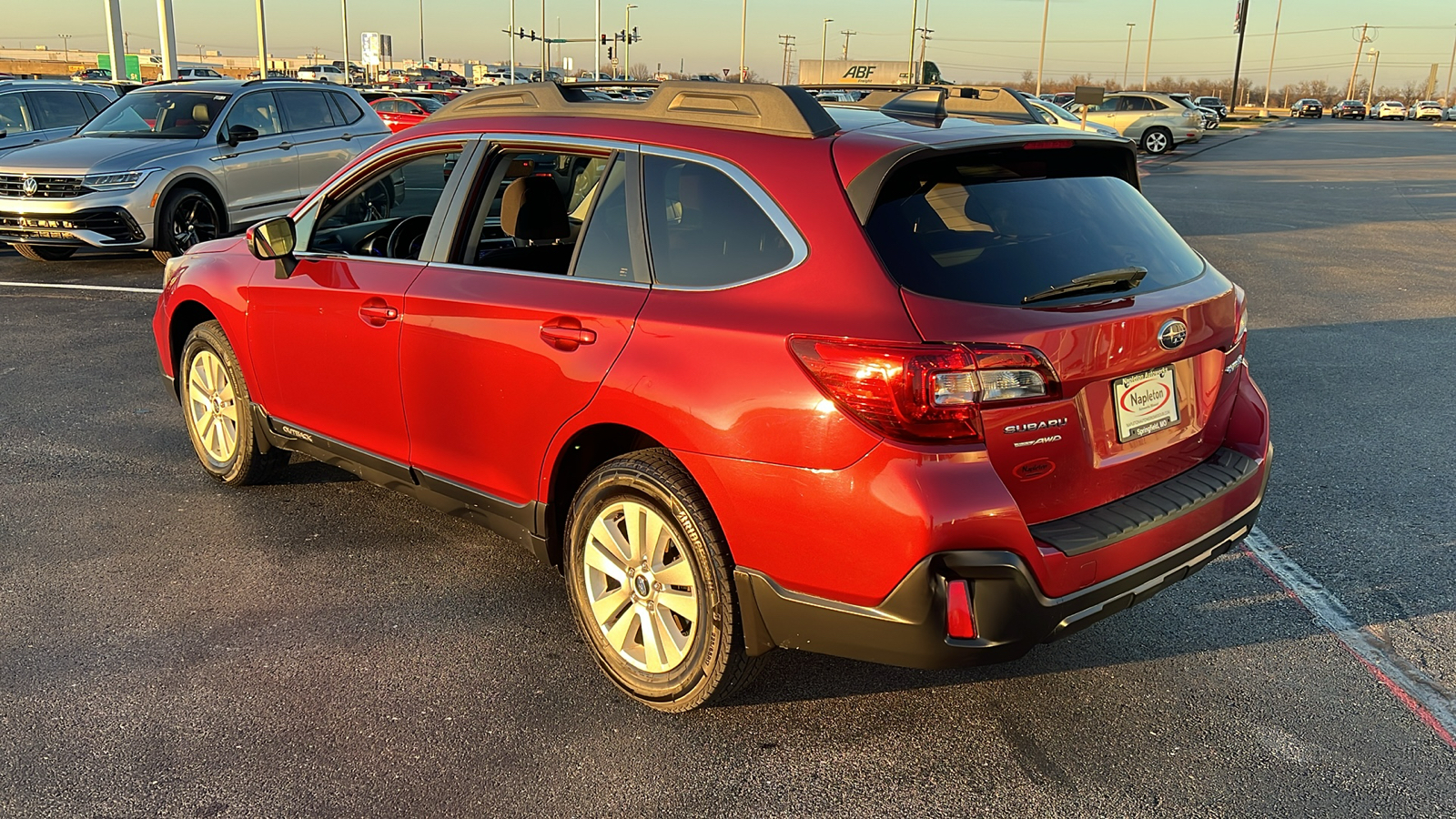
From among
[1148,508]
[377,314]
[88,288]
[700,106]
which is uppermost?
[700,106]

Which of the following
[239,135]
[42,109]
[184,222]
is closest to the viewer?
[184,222]

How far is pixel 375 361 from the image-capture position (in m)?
4.24

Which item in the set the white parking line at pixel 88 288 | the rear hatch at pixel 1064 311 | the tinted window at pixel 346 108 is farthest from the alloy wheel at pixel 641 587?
the tinted window at pixel 346 108

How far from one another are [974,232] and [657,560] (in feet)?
4.33

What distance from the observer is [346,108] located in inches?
550

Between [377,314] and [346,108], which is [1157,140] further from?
[377,314]

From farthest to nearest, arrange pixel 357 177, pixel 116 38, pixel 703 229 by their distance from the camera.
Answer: pixel 116 38
pixel 357 177
pixel 703 229

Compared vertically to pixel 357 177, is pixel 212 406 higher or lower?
lower

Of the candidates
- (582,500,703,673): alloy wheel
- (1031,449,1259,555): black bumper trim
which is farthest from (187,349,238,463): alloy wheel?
(1031,449,1259,555): black bumper trim

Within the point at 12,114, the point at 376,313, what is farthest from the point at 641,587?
the point at 12,114

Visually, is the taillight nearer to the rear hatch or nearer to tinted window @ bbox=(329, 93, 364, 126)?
the rear hatch

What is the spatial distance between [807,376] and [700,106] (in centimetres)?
110

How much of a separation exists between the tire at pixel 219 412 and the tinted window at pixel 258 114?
7.75 metres

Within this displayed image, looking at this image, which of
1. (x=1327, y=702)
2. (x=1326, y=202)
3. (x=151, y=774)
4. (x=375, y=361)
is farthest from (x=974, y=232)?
(x=1326, y=202)
